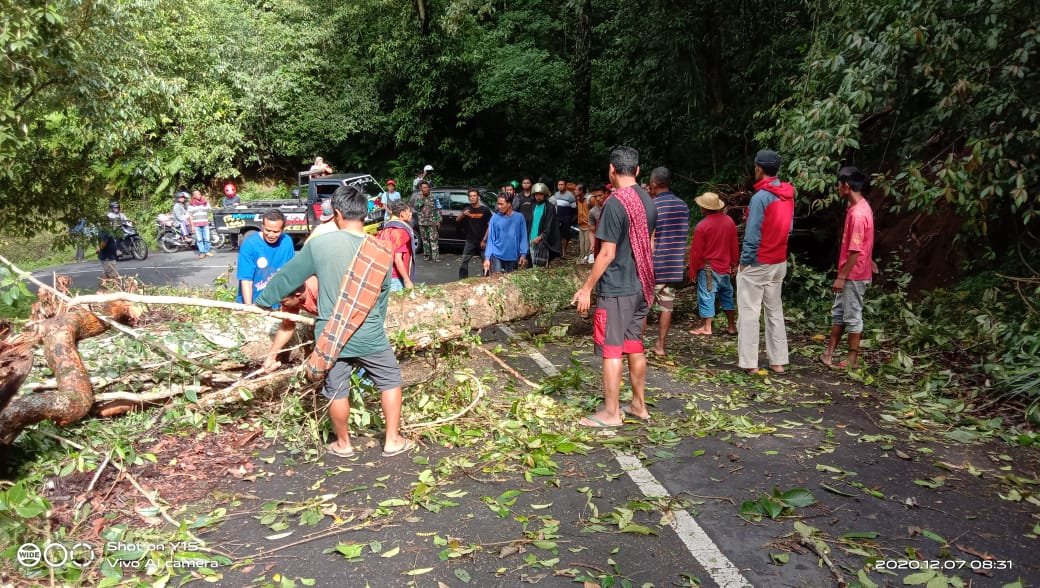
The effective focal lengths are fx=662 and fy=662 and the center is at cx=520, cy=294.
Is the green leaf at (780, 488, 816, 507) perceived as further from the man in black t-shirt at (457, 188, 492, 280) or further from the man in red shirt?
the man in black t-shirt at (457, 188, 492, 280)

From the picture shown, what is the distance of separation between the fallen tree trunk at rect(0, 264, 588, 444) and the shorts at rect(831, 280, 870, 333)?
3076mm

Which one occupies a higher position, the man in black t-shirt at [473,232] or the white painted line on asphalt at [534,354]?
the man in black t-shirt at [473,232]

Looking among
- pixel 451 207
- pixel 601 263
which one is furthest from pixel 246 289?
pixel 451 207

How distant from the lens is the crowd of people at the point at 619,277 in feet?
14.7

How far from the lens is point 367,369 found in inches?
182

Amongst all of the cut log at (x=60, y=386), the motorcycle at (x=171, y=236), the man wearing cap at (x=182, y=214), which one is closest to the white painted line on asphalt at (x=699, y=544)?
the cut log at (x=60, y=386)

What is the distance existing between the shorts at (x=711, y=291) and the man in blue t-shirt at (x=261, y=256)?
4661mm

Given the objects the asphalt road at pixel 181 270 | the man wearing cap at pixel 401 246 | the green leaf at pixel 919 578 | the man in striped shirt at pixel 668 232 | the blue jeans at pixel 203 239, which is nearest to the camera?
the green leaf at pixel 919 578

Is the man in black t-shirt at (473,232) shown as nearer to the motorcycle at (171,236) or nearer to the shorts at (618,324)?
the shorts at (618,324)

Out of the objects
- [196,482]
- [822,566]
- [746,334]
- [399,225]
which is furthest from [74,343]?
[746,334]

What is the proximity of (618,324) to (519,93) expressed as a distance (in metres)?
18.2

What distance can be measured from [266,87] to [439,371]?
20950 mm

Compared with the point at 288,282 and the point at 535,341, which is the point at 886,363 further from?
the point at 288,282

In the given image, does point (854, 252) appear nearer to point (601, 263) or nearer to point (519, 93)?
point (601, 263)
